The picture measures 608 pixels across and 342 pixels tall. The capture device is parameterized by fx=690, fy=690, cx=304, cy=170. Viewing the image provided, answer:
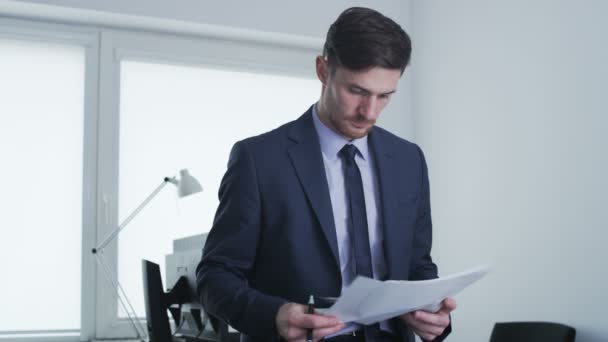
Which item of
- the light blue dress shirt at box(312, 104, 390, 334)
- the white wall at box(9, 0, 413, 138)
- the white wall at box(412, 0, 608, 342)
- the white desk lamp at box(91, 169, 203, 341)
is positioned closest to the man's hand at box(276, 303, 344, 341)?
the light blue dress shirt at box(312, 104, 390, 334)

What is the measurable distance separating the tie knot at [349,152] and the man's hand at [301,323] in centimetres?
44

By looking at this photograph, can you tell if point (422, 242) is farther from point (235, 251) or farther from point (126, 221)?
point (126, 221)

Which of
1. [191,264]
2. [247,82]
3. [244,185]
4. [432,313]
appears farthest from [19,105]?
[432,313]

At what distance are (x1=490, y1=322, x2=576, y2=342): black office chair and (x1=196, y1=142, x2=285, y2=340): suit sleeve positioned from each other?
73.9 inches

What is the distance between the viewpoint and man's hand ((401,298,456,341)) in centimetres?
149

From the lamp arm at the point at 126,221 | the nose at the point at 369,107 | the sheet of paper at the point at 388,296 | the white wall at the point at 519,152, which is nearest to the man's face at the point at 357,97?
the nose at the point at 369,107

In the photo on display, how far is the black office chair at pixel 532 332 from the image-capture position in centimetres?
295

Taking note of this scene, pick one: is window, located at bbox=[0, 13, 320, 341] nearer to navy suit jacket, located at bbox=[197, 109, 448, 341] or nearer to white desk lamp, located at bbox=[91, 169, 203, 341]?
white desk lamp, located at bbox=[91, 169, 203, 341]

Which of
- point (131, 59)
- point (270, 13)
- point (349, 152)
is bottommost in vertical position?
point (349, 152)

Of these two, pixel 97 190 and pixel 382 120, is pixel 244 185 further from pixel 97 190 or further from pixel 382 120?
pixel 382 120

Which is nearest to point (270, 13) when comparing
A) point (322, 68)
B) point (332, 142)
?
point (322, 68)

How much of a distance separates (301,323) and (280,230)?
29 cm

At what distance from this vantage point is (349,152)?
166cm

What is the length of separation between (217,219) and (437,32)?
2966 mm
